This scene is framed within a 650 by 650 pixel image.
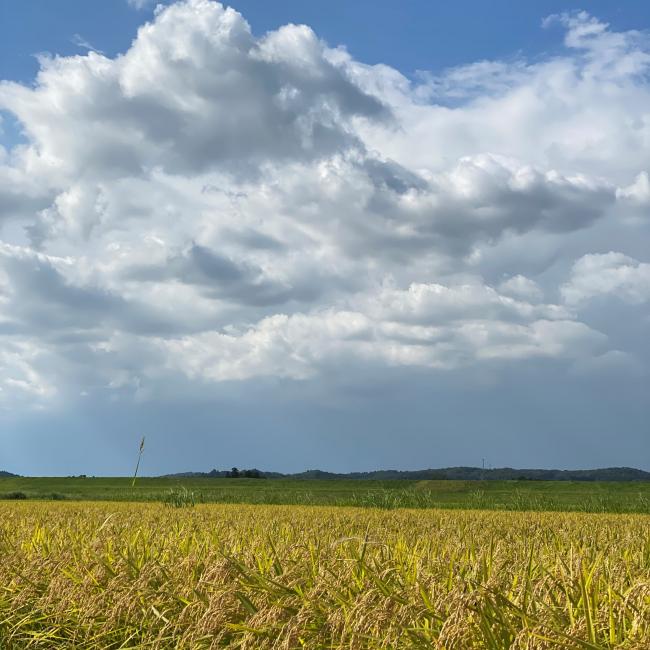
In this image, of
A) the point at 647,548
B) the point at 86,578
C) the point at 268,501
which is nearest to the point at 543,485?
the point at 268,501

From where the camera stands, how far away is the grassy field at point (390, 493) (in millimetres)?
34062

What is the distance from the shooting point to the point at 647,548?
11250 millimetres

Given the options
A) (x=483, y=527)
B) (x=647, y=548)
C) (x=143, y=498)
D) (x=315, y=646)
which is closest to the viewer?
(x=315, y=646)

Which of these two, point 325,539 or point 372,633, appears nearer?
point 372,633

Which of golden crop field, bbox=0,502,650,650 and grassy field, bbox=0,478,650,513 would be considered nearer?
golden crop field, bbox=0,502,650,650

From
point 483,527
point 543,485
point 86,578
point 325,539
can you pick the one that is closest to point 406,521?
point 483,527

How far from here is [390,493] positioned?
37125mm

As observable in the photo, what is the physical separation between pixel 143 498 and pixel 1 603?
128 ft

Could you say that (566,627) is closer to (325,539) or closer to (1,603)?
(1,603)

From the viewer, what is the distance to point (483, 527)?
16.5m

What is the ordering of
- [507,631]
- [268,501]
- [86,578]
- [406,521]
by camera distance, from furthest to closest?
[268,501], [406,521], [86,578], [507,631]

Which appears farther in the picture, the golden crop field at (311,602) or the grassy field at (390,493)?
the grassy field at (390,493)

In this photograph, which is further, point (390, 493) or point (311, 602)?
point (390, 493)

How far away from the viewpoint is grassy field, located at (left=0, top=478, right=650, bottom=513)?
34.1 metres
